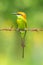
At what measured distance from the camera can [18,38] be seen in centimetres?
443

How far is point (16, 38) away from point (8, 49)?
27 cm

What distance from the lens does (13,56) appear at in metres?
4.20

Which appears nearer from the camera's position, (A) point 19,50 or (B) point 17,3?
(A) point 19,50

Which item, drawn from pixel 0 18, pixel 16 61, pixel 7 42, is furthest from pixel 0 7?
pixel 16 61

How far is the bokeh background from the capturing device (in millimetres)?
3998

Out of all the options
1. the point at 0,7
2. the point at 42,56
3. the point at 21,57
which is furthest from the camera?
the point at 0,7

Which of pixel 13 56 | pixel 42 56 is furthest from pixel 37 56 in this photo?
pixel 13 56

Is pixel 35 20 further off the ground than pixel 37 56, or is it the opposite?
pixel 35 20

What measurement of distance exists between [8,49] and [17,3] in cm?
74

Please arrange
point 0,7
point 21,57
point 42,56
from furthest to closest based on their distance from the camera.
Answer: point 0,7 → point 21,57 → point 42,56

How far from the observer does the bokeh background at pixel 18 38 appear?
157 inches

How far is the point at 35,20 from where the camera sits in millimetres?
4555

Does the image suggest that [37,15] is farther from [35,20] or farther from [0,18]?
[0,18]

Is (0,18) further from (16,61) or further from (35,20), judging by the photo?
(16,61)
